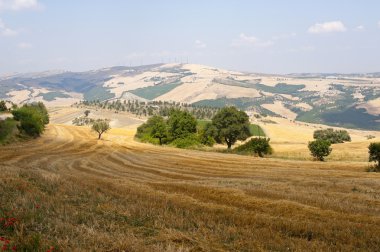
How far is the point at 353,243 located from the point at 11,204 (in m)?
9.46

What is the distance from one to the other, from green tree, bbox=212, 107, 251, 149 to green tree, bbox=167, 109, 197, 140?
411 inches

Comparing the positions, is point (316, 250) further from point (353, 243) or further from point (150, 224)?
point (150, 224)

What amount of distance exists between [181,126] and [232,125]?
644 inches

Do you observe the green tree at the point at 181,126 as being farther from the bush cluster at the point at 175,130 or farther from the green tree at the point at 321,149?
the green tree at the point at 321,149

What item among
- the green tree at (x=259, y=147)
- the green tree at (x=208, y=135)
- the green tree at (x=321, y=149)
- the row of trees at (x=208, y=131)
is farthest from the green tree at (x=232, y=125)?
the green tree at (x=321, y=149)

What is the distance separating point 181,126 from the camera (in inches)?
4156

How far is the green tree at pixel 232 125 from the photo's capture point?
94312mm

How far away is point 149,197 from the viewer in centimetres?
1769

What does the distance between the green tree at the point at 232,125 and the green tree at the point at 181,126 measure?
1043cm

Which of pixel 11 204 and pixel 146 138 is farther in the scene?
pixel 146 138

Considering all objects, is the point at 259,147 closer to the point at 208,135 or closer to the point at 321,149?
the point at 321,149

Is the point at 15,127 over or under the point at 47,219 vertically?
under

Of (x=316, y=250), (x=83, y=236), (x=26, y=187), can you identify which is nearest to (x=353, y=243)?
(x=316, y=250)

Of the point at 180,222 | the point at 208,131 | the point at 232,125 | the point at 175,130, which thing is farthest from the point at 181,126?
the point at 180,222
